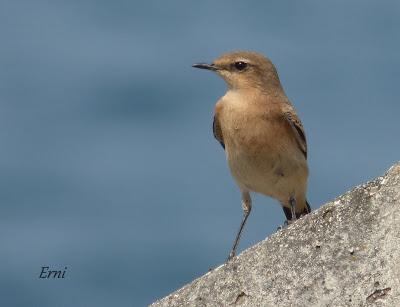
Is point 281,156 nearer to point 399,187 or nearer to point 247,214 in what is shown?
point 247,214

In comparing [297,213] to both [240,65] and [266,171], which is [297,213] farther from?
[240,65]

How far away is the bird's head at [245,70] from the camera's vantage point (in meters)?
11.3

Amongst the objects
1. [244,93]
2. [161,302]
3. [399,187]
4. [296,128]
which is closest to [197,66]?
[244,93]

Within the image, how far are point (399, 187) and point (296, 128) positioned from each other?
18.9 feet

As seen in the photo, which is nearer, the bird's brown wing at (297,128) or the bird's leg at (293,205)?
the bird's brown wing at (297,128)

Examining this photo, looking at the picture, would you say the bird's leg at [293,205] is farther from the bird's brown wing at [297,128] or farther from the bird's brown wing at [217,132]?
the bird's brown wing at [217,132]

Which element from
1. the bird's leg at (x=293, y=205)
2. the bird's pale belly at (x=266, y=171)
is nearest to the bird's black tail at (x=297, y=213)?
the bird's leg at (x=293, y=205)

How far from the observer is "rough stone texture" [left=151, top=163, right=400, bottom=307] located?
482 centimetres

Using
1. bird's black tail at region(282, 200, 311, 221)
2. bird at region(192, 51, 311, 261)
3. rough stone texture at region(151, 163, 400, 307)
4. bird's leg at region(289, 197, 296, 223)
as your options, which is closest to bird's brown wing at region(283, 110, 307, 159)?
bird at region(192, 51, 311, 261)

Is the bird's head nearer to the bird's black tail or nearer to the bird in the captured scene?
the bird

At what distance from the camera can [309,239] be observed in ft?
17.1

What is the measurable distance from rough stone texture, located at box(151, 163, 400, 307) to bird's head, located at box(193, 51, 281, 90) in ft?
19.6

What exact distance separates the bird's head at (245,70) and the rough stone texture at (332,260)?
19.6 feet

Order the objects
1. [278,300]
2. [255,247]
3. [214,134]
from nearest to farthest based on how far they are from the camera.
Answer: [278,300] < [255,247] < [214,134]
